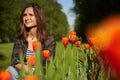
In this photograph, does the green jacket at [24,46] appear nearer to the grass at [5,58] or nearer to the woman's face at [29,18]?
the woman's face at [29,18]

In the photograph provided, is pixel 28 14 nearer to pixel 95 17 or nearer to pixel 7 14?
pixel 7 14

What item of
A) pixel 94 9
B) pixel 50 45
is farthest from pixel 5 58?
pixel 94 9

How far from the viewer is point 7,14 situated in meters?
29.1

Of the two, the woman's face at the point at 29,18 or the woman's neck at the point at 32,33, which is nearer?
the woman's face at the point at 29,18

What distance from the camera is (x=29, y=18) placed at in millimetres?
3703

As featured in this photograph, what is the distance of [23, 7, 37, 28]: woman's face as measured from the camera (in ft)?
12.1

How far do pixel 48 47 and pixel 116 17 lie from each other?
3.10 meters

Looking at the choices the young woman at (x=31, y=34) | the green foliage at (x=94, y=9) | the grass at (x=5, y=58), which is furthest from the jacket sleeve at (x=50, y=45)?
the green foliage at (x=94, y=9)

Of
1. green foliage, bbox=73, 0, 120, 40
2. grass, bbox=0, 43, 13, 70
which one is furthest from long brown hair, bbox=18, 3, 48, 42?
green foliage, bbox=73, 0, 120, 40

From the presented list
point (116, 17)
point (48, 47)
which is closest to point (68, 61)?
point (116, 17)

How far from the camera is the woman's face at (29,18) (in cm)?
370

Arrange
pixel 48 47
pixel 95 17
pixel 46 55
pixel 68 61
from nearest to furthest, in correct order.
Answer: pixel 68 61
pixel 46 55
pixel 48 47
pixel 95 17

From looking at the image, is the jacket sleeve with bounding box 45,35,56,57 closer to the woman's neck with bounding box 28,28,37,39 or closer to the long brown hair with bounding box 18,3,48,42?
the long brown hair with bounding box 18,3,48,42

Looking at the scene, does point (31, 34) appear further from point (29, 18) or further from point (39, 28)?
point (29, 18)
